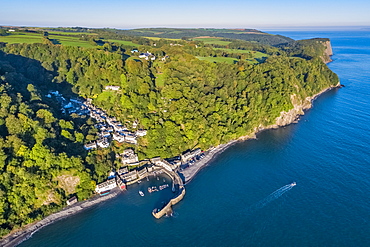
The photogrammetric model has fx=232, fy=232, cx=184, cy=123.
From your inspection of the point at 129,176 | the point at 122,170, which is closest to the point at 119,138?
the point at 122,170

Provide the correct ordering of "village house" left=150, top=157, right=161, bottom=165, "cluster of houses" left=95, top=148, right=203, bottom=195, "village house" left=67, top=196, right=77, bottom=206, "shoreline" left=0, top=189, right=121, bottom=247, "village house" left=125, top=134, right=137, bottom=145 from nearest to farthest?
"shoreline" left=0, top=189, right=121, bottom=247
"village house" left=67, top=196, right=77, bottom=206
"cluster of houses" left=95, top=148, right=203, bottom=195
"village house" left=150, top=157, right=161, bottom=165
"village house" left=125, top=134, right=137, bottom=145

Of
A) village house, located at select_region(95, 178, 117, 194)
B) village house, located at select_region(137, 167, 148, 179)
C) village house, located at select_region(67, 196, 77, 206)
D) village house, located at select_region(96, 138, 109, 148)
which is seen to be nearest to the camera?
village house, located at select_region(67, 196, 77, 206)

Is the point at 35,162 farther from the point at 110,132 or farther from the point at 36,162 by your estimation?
the point at 110,132

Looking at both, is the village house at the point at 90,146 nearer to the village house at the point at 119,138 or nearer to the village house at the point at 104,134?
the village house at the point at 104,134

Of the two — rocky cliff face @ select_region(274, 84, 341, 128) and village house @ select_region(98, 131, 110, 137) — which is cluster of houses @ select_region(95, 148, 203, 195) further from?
rocky cliff face @ select_region(274, 84, 341, 128)

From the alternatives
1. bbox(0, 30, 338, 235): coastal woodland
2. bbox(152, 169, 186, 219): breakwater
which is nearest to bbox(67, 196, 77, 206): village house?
bbox(0, 30, 338, 235): coastal woodland

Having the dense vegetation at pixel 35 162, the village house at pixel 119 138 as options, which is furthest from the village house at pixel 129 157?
the dense vegetation at pixel 35 162
